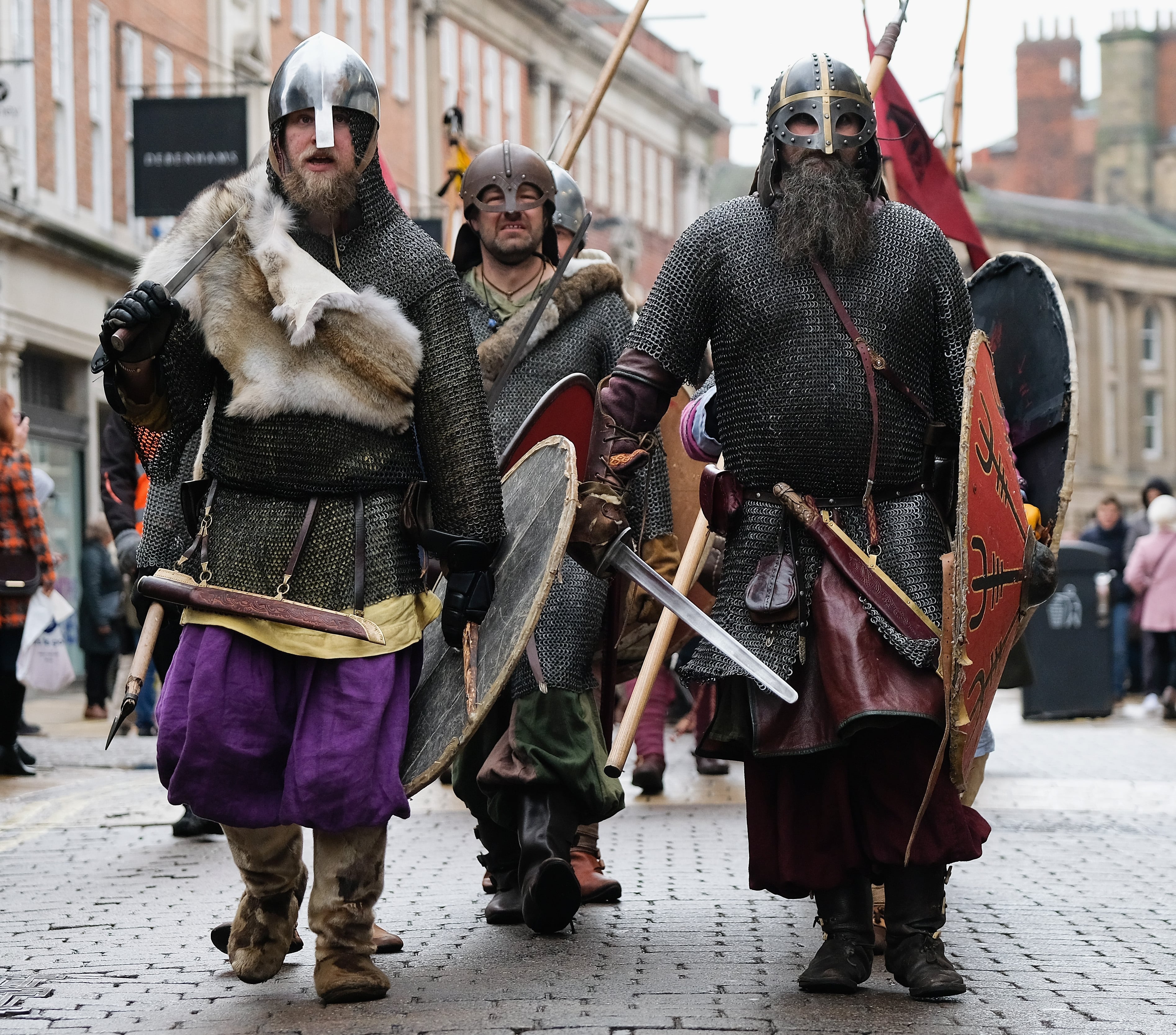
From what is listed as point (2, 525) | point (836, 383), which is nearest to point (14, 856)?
point (2, 525)

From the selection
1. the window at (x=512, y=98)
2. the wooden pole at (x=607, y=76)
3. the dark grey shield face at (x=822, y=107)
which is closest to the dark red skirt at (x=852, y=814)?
the dark grey shield face at (x=822, y=107)

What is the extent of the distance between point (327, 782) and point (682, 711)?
10075mm

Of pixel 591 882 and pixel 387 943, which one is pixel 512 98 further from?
pixel 387 943

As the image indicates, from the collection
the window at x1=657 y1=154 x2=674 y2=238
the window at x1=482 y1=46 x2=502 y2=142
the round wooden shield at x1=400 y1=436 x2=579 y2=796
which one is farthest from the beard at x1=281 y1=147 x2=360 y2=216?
the window at x1=657 y1=154 x2=674 y2=238

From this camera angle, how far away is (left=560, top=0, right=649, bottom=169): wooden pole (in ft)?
24.2

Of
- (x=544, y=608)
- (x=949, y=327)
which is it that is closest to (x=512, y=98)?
(x=544, y=608)

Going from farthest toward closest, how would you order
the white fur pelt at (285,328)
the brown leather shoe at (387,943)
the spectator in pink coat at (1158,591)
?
1. the spectator in pink coat at (1158,591)
2. the brown leather shoe at (387,943)
3. the white fur pelt at (285,328)

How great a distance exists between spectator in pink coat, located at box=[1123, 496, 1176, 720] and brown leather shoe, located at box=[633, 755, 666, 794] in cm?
781

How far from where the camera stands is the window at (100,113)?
76.8 ft

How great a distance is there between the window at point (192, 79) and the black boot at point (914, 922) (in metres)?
22.2

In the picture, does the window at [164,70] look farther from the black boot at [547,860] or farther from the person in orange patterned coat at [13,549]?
the black boot at [547,860]

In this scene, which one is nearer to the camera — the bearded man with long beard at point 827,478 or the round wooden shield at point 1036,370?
the bearded man with long beard at point 827,478

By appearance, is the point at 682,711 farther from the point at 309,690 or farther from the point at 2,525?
the point at 309,690

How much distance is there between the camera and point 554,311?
20.3 feet
